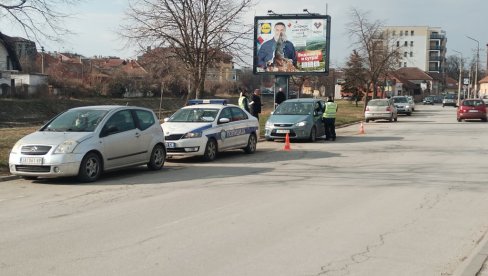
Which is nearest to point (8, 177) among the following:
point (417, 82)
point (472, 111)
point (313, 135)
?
point (313, 135)

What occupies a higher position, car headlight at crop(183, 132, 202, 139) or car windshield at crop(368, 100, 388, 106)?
car windshield at crop(368, 100, 388, 106)

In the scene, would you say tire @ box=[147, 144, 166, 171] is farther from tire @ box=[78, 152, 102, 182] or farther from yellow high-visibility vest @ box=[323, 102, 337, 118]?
yellow high-visibility vest @ box=[323, 102, 337, 118]

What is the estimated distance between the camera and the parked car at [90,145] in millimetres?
10891

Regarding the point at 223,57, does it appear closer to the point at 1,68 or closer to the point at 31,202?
the point at 31,202

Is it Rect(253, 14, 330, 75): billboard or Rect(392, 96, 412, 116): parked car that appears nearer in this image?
Rect(253, 14, 330, 75): billboard

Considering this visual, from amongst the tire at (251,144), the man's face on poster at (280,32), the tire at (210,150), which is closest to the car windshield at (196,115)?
the tire at (210,150)

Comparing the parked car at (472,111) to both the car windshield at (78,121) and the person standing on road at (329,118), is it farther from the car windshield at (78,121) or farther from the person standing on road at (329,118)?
the car windshield at (78,121)

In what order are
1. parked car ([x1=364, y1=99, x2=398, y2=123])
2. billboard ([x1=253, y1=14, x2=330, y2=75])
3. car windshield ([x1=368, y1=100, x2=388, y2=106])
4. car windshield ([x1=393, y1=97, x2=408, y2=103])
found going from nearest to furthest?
billboard ([x1=253, y1=14, x2=330, y2=75])
parked car ([x1=364, y1=99, x2=398, y2=123])
car windshield ([x1=368, y1=100, x2=388, y2=106])
car windshield ([x1=393, y1=97, x2=408, y2=103])

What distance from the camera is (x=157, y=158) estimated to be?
13.4 meters

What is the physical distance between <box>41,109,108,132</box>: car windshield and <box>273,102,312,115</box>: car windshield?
33.9 feet

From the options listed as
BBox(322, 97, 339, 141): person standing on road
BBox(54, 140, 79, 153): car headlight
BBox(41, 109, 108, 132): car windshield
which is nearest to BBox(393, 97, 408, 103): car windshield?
BBox(322, 97, 339, 141): person standing on road

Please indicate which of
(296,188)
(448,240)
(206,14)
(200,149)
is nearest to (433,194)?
(296,188)

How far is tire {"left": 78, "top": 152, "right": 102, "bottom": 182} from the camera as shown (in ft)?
36.3

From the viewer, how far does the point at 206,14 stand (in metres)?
21.3
